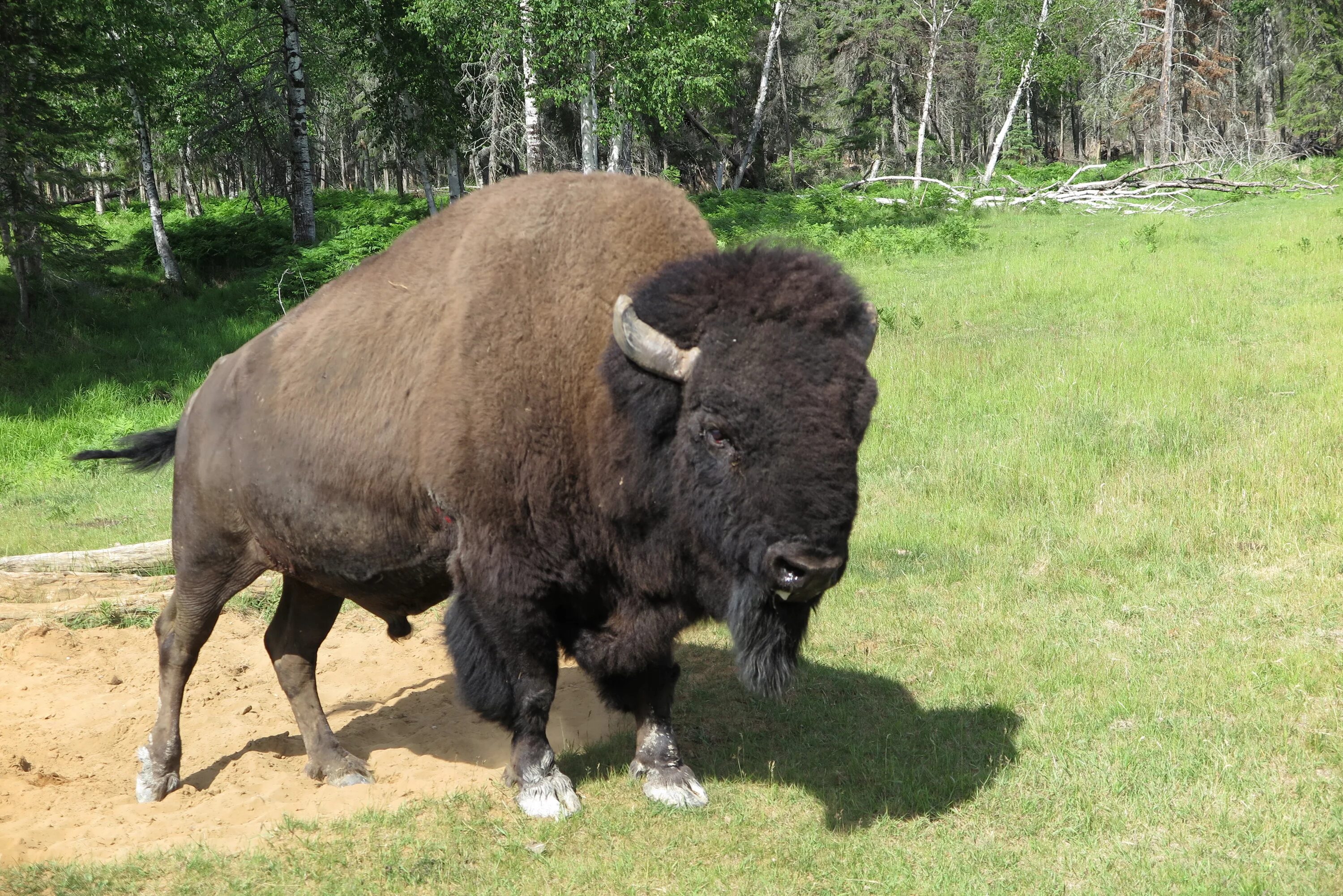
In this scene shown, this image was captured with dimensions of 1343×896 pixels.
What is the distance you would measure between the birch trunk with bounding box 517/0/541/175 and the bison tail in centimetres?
1439

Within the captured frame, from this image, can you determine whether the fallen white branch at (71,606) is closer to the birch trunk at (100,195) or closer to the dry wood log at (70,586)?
the dry wood log at (70,586)

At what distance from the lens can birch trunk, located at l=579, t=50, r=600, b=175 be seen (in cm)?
2180

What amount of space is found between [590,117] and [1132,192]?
17.3m

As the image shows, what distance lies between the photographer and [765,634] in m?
4.33

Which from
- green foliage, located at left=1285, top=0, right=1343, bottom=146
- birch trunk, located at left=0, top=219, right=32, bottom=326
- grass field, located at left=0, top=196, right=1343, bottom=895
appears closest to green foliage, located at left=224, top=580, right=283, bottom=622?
grass field, located at left=0, top=196, right=1343, bottom=895

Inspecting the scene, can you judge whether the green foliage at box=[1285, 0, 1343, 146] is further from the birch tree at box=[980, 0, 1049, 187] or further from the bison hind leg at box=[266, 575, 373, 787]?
the bison hind leg at box=[266, 575, 373, 787]

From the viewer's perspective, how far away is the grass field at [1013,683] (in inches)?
172

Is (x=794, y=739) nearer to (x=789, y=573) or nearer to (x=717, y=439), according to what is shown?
(x=789, y=573)

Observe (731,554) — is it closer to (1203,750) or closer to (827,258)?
(827,258)

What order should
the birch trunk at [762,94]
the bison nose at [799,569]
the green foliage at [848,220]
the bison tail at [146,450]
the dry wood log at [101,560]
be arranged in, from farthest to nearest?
the birch trunk at [762,94], the green foliage at [848,220], the dry wood log at [101,560], the bison tail at [146,450], the bison nose at [799,569]

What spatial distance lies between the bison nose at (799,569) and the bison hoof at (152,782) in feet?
12.4

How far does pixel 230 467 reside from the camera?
5445 millimetres

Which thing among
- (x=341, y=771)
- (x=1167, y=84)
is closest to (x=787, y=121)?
(x=1167, y=84)

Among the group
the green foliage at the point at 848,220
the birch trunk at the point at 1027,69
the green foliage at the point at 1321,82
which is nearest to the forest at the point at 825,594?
the green foliage at the point at 848,220
